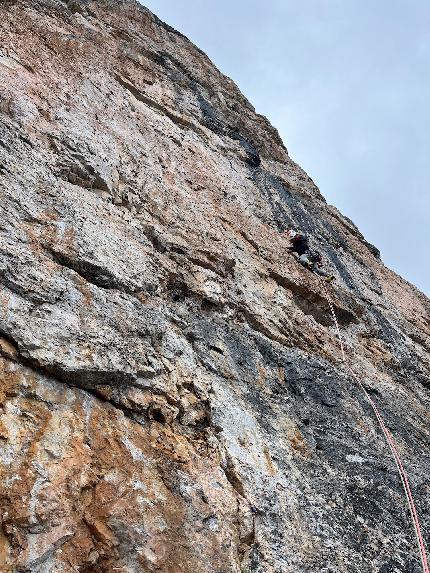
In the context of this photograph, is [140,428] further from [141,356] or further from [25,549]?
[25,549]

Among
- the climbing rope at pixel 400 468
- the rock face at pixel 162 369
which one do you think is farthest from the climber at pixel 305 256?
the climbing rope at pixel 400 468

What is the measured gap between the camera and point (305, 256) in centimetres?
1161

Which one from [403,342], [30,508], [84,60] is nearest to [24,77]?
[84,60]

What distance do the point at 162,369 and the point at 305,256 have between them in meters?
6.92

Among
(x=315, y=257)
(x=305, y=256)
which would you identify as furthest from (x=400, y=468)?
(x=315, y=257)

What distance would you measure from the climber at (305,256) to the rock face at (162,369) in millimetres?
299

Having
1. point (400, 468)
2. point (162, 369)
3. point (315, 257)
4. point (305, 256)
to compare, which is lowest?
point (162, 369)

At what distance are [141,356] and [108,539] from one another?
1.88 meters

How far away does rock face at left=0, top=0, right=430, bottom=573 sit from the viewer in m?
3.91

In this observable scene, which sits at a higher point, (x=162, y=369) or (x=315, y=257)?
(x=315, y=257)

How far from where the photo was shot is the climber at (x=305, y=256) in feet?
37.6

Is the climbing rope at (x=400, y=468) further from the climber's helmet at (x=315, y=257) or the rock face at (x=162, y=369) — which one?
the climber's helmet at (x=315, y=257)

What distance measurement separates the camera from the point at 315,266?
11.9 metres

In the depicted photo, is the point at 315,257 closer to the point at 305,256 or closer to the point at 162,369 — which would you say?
the point at 305,256
